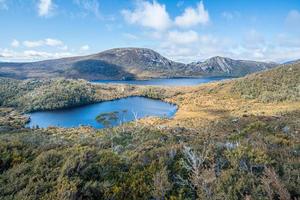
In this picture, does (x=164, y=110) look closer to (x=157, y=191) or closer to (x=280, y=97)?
(x=280, y=97)

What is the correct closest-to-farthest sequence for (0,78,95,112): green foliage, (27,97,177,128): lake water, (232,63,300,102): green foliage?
(27,97,177,128): lake water
(232,63,300,102): green foliage
(0,78,95,112): green foliage

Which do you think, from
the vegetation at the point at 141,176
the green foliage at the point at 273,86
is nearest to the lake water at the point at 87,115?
the green foliage at the point at 273,86

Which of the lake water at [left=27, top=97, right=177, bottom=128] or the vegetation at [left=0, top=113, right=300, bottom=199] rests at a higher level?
the vegetation at [left=0, top=113, right=300, bottom=199]

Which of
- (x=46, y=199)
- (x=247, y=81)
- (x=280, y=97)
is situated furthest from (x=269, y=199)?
(x=247, y=81)

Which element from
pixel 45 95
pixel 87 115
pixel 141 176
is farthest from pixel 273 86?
pixel 141 176

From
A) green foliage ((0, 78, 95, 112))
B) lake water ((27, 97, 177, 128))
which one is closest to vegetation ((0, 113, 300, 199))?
lake water ((27, 97, 177, 128))

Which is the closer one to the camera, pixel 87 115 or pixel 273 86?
pixel 87 115

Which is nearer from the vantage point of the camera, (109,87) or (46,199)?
(46,199)

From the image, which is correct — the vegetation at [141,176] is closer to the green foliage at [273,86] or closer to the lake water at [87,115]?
the lake water at [87,115]

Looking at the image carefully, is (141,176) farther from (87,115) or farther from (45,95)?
(45,95)

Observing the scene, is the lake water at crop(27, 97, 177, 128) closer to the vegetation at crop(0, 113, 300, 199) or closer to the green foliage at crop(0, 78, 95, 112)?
the green foliage at crop(0, 78, 95, 112)

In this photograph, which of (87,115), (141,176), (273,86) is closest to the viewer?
(141,176)
